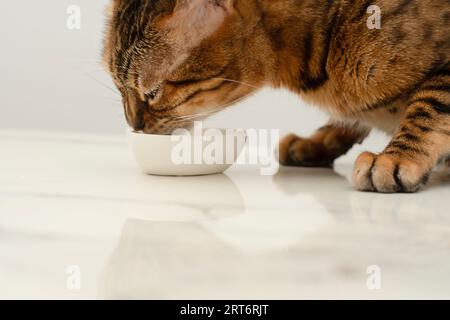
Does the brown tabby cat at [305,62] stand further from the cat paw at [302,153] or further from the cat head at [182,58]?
the cat paw at [302,153]

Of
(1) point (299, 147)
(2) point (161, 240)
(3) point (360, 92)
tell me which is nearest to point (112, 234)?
(2) point (161, 240)

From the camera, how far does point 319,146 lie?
5.37 ft

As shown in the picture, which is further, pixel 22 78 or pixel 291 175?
pixel 22 78

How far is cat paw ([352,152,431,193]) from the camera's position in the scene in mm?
1222

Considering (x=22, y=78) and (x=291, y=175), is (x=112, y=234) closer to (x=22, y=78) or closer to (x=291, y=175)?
(x=291, y=175)

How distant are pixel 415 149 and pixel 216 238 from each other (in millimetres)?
501

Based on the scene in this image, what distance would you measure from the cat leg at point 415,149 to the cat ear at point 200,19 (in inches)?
14.4

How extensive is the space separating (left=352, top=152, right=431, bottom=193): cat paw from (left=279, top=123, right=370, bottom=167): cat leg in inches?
14.5

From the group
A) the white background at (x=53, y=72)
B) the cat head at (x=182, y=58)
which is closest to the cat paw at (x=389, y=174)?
the cat head at (x=182, y=58)

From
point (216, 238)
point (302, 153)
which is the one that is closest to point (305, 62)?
point (302, 153)

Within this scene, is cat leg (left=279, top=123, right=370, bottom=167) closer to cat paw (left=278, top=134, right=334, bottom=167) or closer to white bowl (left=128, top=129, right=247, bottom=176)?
cat paw (left=278, top=134, right=334, bottom=167)

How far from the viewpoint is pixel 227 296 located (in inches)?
28.0

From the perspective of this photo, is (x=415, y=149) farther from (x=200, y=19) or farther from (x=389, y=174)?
(x=200, y=19)
